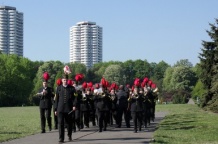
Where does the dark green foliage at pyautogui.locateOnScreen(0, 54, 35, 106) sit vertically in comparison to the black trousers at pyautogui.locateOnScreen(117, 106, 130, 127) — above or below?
above

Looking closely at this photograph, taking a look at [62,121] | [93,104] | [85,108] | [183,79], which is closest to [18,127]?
[85,108]

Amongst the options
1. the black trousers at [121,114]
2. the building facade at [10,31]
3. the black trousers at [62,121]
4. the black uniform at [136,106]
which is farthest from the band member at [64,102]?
the building facade at [10,31]

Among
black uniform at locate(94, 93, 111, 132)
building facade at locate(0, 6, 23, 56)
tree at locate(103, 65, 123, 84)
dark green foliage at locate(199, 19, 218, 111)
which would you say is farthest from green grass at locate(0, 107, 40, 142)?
building facade at locate(0, 6, 23, 56)

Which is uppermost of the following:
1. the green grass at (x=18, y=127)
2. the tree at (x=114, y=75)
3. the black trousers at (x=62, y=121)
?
the tree at (x=114, y=75)

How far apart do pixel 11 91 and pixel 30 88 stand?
511 centimetres

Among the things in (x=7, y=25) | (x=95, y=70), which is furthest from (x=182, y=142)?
(x=7, y=25)

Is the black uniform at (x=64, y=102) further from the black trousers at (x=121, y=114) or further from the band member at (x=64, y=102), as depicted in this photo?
the black trousers at (x=121, y=114)

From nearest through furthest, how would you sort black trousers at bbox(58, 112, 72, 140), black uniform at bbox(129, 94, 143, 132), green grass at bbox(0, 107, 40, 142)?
black trousers at bbox(58, 112, 72, 140), green grass at bbox(0, 107, 40, 142), black uniform at bbox(129, 94, 143, 132)

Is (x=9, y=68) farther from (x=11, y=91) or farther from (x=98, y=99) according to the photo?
(x=98, y=99)

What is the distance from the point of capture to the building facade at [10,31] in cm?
18925

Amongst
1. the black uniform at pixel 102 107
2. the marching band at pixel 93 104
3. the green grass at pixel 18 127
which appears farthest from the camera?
the black uniform at pixel 102 107

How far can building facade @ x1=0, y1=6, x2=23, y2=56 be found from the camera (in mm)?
189250

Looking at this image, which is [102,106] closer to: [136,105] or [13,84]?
[136,105]

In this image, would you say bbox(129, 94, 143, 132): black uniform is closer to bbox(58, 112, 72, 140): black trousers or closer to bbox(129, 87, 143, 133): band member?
bbox(129, 87, 143, 133): band member
